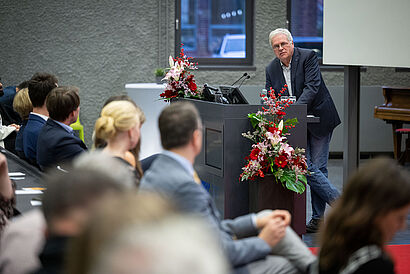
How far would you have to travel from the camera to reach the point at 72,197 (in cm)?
119

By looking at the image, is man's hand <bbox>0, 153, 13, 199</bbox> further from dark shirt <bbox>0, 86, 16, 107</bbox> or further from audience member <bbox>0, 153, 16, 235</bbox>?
dark shirt <bbox>0, 86, 16, 107</bbox>

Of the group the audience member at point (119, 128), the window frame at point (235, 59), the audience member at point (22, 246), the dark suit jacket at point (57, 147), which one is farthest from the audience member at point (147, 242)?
the window frame at point (235, 59)

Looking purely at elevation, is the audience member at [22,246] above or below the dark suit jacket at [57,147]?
below

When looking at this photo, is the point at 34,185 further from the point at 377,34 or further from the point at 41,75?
the point at 377,34

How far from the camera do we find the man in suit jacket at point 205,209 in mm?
2049

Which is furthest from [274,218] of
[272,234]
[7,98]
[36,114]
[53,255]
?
[7,98]

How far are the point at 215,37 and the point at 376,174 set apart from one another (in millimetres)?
7046

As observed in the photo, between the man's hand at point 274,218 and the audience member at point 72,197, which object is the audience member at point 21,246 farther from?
the man's hand at point 274,218

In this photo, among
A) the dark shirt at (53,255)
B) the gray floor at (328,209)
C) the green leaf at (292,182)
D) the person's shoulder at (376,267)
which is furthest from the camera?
the gray floor at (328,209)

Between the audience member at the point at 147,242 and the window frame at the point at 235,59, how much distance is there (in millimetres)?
7623

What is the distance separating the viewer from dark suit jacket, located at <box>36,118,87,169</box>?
3.38 meters

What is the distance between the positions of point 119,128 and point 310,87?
2137 millimetres

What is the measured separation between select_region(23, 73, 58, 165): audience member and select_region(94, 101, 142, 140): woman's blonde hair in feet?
4.25

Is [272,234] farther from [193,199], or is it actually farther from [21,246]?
[21,246]
